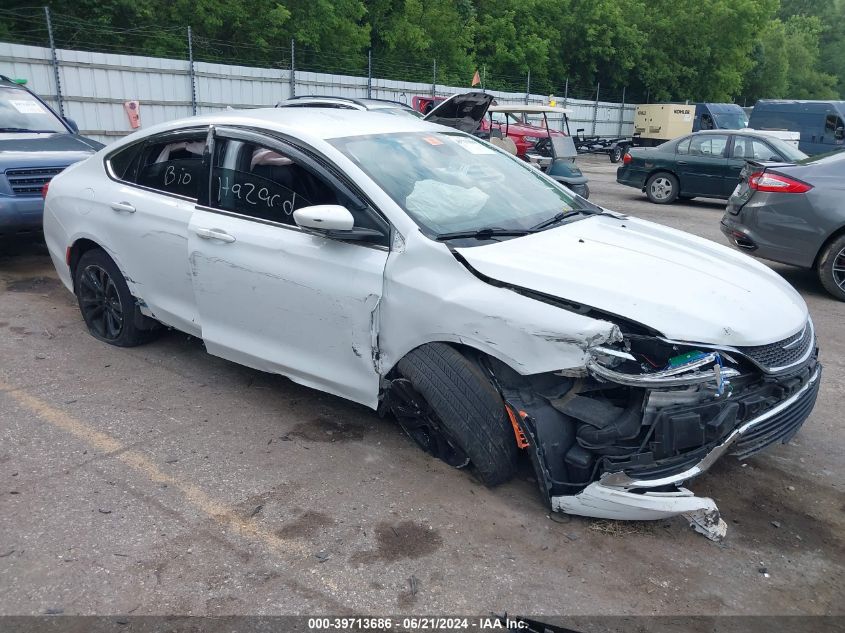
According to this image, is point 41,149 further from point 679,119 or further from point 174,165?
point 679,119

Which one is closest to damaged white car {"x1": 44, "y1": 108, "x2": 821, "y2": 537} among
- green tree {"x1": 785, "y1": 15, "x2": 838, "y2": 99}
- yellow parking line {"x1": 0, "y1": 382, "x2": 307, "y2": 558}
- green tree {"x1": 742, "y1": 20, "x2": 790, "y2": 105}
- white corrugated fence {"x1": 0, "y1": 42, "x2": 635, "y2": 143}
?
yellow parking line {"x1": 0, "y1": 382, "x2": 307, "y2": 558}

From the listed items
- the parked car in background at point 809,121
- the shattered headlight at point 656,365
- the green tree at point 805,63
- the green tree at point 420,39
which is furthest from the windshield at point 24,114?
the green tree at point 805,63

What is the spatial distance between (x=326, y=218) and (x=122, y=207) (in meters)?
1.94

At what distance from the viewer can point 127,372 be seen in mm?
4777

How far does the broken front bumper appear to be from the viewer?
2967mm

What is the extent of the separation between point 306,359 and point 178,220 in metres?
1.26

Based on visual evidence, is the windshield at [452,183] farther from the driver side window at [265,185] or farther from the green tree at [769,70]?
the green tree at [769,70]

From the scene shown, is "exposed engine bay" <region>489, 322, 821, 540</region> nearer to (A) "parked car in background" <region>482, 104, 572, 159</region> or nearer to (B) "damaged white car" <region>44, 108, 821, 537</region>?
(B) "damaged white car" <region>44, 108, 821, 537</region>

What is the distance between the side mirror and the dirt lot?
3.92 ft

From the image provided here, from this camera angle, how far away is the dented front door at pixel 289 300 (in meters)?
3.59

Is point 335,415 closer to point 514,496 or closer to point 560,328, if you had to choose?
point 514,496

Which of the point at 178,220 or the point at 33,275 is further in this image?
the point at 33,275

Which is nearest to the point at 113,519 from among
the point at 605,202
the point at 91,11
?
the point at 605,202

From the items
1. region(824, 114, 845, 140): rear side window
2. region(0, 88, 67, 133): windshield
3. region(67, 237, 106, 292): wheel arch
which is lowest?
region(824, 114, 845, 140): rear side window
